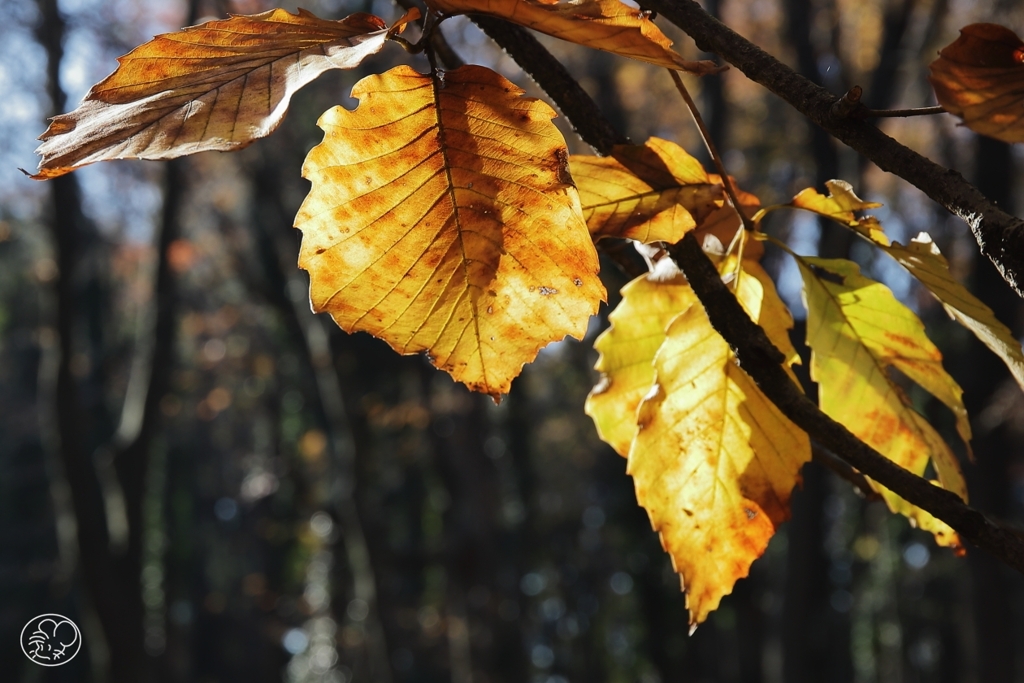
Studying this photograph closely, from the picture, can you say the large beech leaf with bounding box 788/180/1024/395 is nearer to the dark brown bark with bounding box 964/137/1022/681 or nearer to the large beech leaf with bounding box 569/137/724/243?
the large beech leaf with bounding box 569/137/724/243

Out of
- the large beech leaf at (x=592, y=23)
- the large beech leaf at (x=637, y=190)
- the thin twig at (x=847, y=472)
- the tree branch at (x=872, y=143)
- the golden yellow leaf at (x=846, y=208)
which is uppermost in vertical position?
the large beech leaf at (x=592, y=23)

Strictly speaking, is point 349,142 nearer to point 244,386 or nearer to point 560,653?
point 560,653

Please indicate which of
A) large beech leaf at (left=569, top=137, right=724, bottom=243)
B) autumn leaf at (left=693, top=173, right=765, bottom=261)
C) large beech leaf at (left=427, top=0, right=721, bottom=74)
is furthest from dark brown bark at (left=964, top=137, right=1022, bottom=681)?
large beech leaf at (left=427, top=0, right=721, bottom=74)

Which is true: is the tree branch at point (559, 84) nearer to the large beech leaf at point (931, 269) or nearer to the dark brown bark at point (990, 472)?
the large beech leaf at point (931, 269)

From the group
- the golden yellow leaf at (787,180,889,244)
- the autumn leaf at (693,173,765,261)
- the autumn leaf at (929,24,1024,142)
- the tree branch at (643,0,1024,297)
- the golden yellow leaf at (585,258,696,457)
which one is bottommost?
the golden yellow leaf at (585,258,696,457)

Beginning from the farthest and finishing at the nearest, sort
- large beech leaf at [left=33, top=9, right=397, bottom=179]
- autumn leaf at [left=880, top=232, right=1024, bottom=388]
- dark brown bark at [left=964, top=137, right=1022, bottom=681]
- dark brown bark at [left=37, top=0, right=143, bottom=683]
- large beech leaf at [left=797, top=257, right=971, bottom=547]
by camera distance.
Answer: dark brown bark at [left=964, top=137, right=1022, bottom=681] → dark brown bark at [left=37, top=0, right=143, bottom=683] → large beech leaf at [left=797, top=257, right=971, bottom=547] → autumn leaf at [left=880, top=232, right=1024, bottom=388] → large beech leaf at [left=33, top=9, right=397, bottom=179]

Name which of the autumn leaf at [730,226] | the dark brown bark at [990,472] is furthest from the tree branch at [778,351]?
the dark brown bark at [990,472]

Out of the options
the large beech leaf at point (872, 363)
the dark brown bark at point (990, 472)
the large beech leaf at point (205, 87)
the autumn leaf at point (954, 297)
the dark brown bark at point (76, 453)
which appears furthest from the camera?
the dark brown bark at point (990, 472)
